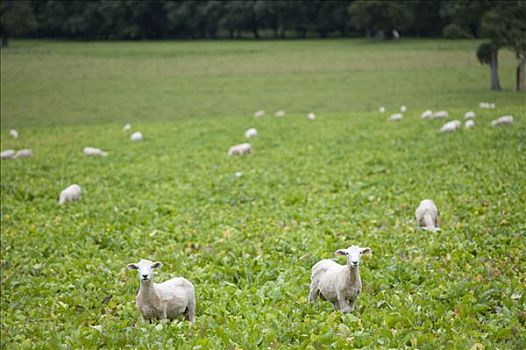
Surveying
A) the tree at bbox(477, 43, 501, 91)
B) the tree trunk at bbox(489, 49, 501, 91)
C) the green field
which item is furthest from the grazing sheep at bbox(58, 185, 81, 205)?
the tree trunk at bbox(489, 49, 501, 91)

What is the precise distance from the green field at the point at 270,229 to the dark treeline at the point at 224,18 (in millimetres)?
49265

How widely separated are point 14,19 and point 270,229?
2363 inches

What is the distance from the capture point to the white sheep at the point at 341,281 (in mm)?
8172

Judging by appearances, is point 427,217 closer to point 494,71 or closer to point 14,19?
point 494,71

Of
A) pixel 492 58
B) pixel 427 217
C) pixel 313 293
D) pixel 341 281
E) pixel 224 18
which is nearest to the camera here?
pixel 341 281

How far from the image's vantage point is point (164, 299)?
8477 mm

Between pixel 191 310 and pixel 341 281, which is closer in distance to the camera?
pixel 341 281

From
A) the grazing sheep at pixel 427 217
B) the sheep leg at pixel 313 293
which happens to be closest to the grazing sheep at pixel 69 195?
the grazing sheep at pixel 427 217

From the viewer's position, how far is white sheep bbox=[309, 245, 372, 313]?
26.8 ft

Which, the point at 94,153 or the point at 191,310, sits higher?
the point at 94,153

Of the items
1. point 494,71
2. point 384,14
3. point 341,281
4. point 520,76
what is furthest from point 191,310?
point 384,14

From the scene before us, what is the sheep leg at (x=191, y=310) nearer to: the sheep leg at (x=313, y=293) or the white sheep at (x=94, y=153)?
the sheep leg at (x=313, y=293)

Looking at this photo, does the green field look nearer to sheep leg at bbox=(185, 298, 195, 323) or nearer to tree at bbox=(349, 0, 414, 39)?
sheep leg at bbox=(185, 298, 195, 323)

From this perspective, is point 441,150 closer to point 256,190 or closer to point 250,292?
point 256,190
